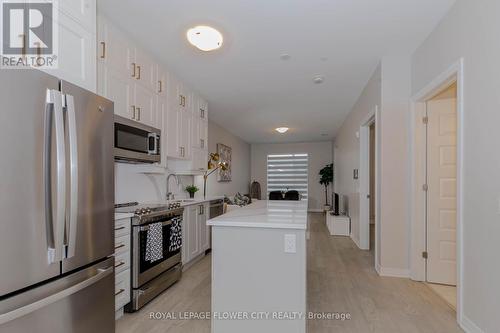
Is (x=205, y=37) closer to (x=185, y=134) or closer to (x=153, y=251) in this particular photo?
(x=185, y=134)

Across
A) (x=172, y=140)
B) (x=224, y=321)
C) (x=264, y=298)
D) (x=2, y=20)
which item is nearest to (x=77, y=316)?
(x=224, y=321)

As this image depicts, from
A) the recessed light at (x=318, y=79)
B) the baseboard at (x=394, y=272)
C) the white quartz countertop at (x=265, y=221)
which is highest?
the recessed light at (x=318, y=79)

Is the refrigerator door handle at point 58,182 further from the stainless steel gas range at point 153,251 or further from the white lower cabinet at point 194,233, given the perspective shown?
the white lower cabinet at point 194,233

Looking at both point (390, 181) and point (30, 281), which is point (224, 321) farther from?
point (390, 181)

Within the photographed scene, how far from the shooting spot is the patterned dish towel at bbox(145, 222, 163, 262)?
104 inches

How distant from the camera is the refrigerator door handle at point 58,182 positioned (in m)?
1.37

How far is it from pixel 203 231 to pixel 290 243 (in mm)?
2539

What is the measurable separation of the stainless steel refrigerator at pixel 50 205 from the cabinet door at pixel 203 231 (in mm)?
2338

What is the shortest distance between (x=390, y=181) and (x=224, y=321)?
8.52 feet

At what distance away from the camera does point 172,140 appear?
377 centimetres

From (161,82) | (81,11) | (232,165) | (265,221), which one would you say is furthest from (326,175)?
(81,11)

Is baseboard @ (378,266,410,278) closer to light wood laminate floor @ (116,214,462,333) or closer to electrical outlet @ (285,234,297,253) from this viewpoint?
light wood laminate floor @ (116,214,462,333)

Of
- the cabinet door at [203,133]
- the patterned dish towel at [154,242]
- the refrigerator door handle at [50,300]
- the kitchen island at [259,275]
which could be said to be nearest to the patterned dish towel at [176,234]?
the patterned dish towel at [154,242]

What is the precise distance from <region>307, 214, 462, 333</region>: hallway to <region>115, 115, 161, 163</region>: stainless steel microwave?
229 centimetres
